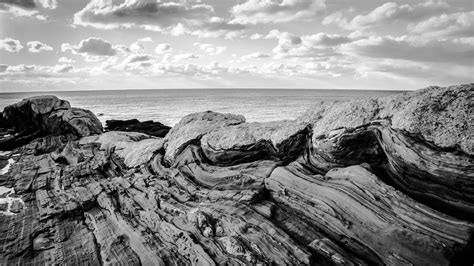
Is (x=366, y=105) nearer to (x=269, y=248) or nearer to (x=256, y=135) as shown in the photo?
(x=256, y=135)

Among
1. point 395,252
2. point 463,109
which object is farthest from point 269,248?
point 463,109

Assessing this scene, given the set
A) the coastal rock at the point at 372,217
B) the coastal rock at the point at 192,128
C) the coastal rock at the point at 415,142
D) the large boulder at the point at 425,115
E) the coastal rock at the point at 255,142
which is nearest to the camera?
the coastal rock at the point at 372,217

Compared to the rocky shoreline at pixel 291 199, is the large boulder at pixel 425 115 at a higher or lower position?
higher

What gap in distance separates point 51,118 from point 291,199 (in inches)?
889

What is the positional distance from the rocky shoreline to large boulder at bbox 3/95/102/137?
1038 cm

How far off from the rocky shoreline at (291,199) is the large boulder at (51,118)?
1038 cm

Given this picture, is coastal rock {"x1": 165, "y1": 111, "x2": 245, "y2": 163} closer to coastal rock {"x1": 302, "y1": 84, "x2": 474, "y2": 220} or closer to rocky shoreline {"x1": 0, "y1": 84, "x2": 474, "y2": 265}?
rocky shoreline {"x1": 0, "y1": 84, "x2": 474, "y2": 265}

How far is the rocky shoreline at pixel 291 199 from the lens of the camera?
516 centimetres

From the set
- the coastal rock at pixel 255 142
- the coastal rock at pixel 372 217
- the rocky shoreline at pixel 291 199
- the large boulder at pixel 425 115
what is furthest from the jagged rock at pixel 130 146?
the large boulder at pixel 425 115

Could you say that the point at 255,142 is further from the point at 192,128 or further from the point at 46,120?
the point at 46,120

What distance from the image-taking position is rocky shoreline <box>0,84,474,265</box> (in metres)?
5.16

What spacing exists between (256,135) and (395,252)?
470 centimetres

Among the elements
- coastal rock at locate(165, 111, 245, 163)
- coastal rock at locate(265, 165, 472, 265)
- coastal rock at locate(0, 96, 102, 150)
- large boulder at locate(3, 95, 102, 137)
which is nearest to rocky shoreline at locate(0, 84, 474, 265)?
coastal rock at locate(265, 165, 472, 265)

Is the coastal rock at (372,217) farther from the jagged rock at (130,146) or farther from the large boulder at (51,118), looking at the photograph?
the large boulder at (51,118)
